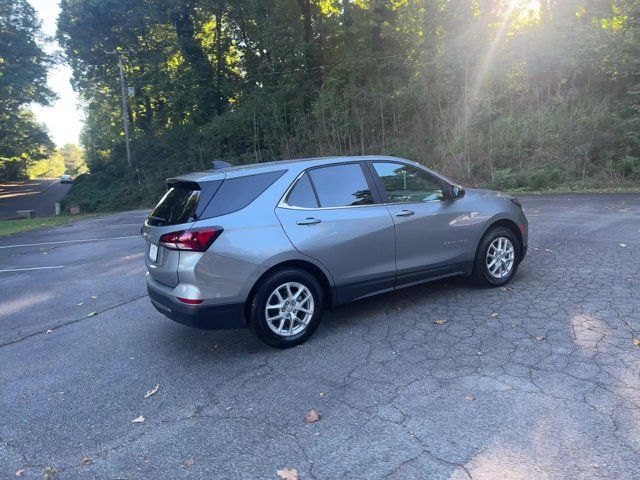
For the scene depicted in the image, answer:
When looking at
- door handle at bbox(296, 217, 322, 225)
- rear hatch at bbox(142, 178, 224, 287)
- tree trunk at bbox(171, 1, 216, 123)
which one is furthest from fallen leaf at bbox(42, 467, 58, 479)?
tree trunk at bbox(171, 1, 216, 123)

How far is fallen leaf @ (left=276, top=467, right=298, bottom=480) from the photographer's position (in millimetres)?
2590

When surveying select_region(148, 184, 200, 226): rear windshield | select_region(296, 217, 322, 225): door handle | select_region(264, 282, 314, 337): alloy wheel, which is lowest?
select_region(264, 282, 314, 337): alloy wheel

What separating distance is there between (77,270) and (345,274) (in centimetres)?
645

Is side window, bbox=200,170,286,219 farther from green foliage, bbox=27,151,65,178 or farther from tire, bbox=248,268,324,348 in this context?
green foliage, bbox=27,151,65,178

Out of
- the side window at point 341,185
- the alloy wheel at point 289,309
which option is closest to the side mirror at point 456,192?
the side window at point 341,185

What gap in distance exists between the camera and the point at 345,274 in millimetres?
4539

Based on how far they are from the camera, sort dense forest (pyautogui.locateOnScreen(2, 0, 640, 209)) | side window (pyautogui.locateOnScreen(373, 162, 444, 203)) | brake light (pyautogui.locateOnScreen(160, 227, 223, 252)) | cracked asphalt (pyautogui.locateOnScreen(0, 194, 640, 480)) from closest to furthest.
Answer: cracked asphalt (pyautogui.locateOnScreen(0, 194, 640, 480))
brake light (pyautogui.locateOnScreen(160, 227, 223, 252))
side window (pyautogui.locateOnScreen(373, 162, 444, 203))
dense forest (pyautogui.locateOnScreen(2, 0, 640, 209))

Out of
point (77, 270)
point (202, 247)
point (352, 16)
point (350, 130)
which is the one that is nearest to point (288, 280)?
point (202, 247)

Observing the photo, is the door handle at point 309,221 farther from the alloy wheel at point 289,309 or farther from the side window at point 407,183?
the side window at point 407,183

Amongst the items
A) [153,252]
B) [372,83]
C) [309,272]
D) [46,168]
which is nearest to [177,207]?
[153,252]

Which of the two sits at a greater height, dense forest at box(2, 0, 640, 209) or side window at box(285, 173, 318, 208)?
dense forest at box(2, 0, 640, 209)

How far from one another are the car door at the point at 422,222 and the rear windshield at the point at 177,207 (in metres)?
1.87

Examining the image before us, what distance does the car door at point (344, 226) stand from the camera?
4.34 metres

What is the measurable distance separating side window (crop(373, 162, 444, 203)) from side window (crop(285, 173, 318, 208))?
85 centimetres
